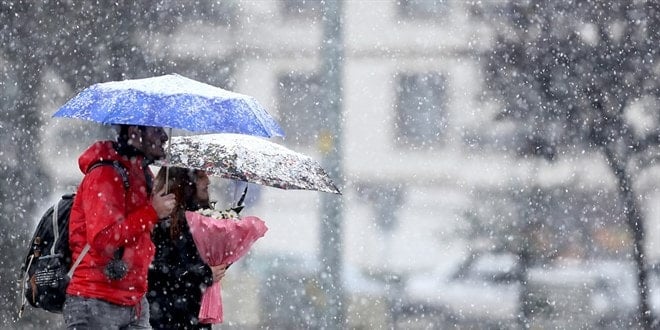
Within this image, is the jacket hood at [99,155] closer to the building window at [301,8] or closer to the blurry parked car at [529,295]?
the blurry parked car at [529,295]

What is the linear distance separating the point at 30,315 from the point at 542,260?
6.09 metres

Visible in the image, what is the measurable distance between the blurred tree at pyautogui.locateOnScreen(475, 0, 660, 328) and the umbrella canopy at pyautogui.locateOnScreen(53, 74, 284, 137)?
6211 mm

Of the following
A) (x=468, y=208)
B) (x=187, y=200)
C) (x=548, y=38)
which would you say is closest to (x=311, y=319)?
(x=468, y=208)

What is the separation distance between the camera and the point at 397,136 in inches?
755

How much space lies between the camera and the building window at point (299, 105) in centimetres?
1681

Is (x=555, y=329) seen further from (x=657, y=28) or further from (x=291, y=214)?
(x=291, y=214)

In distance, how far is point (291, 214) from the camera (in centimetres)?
1714

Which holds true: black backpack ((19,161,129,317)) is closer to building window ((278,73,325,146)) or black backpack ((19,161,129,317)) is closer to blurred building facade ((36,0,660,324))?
blurred building facade ((36,0,660,324))

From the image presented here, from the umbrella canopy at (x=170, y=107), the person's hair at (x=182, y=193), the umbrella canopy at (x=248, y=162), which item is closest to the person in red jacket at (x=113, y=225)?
the umbrella canopy at (x=170, y=107)

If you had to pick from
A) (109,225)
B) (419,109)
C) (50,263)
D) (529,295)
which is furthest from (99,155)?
(419,109)

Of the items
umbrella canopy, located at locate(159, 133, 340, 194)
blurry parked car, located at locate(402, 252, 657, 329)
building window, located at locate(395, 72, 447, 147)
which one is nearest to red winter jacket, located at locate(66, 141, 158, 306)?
umbrella canopy, located at locate(159, 133, 340, 194)

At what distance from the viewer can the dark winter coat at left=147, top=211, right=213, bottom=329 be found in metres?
4.83

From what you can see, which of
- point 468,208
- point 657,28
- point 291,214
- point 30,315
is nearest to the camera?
point 657,28

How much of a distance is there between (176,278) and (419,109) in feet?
45.8
